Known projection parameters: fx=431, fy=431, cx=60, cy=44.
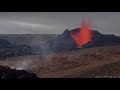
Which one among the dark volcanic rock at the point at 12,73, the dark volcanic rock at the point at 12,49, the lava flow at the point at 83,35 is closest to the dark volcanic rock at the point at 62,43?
the lava flow at the point at 83,35

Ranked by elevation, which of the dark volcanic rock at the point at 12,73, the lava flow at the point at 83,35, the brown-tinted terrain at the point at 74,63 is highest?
the lava flow at the point at 83,35

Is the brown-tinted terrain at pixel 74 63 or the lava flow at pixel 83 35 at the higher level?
the lava flow at pixel 83 35

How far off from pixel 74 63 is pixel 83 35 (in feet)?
1.56

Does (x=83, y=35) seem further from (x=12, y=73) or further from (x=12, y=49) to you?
(x=12, y=73)

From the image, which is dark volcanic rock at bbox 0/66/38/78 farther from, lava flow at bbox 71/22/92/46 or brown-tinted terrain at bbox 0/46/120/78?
lava flow at bbox 71/22/92/46

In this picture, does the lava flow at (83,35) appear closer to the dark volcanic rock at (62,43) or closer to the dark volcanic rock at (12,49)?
the dark volcanic rock at (62,43)

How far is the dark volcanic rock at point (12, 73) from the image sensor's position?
22.3ft

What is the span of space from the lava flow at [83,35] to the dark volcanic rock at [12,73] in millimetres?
895

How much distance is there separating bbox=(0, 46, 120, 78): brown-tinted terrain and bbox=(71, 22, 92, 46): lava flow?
0.15m

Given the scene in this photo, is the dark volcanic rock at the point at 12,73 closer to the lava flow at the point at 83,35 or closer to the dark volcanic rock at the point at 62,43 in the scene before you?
the dark volcanic rock at the point at 62,43

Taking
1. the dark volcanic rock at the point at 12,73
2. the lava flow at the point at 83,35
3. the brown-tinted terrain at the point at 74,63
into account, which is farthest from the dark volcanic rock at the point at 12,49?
the lava flow at the point at 83,35

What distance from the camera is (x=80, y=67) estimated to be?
691 cm

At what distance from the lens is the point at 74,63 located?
6.95 m
